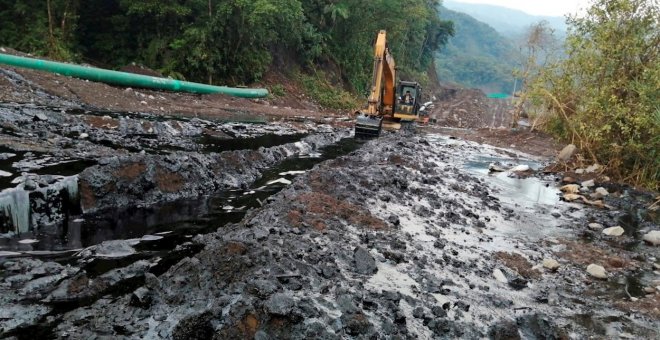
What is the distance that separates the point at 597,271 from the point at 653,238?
272 cm

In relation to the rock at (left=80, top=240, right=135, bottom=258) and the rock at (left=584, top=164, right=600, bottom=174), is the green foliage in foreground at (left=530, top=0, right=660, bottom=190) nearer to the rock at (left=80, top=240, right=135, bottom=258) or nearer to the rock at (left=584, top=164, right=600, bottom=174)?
the rock at (left=584, top=164, right=600, bottom=174)

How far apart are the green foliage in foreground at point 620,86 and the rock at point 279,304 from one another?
34.8 ft

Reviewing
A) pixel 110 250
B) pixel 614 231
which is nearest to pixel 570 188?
pixel 614 231

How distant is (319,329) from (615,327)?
3.26m

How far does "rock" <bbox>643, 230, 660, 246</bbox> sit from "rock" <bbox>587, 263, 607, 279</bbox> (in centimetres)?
251

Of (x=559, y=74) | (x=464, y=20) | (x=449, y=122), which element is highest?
(x=464, y=20)

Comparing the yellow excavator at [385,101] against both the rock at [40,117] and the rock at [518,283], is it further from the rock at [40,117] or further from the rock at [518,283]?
the rock at [518,283]

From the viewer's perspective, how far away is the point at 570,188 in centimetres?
1175

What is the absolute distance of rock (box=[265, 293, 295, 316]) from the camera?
141 inches

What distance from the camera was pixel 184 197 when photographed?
727 cm

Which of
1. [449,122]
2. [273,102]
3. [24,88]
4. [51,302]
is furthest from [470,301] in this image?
[449,122]

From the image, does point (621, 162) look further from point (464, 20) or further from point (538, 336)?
point (464, 20)

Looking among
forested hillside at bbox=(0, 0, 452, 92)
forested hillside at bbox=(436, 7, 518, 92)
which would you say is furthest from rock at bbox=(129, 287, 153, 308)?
forested hillside at bbox=(436, 7, 518, 92)

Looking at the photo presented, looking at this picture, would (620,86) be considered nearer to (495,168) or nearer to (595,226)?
(495,168)
